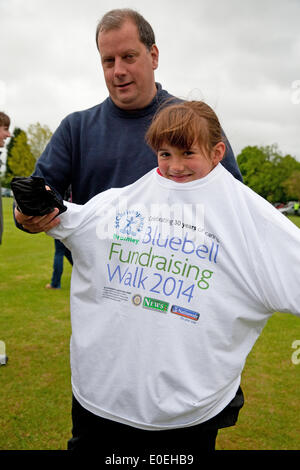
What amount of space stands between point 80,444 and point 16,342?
3488 mm

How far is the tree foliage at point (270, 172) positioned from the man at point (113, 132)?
5254 cm

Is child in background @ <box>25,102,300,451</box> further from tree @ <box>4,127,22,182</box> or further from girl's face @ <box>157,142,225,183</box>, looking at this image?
tree @ <box>4,127,22,182</box>

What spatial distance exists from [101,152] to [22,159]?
5467 cm

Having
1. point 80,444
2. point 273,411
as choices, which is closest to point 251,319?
point 80,444

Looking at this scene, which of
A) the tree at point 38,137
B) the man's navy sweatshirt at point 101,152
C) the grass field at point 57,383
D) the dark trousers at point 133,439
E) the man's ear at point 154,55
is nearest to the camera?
the dark trousers at point 133,439

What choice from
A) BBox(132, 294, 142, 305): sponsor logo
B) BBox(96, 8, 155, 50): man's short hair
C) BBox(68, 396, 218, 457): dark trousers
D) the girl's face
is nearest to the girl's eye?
the girl's face

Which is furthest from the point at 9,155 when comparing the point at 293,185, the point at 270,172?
the point at 293,185

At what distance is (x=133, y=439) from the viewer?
1882 millimetres

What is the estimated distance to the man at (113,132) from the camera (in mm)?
2094

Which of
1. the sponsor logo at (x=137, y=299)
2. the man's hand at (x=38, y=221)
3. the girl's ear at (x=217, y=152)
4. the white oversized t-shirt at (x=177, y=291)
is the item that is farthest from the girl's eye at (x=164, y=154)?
the sponsor logo at (x=137, y=299)

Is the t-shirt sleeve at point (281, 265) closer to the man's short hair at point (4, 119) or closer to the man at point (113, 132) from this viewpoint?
the man at point (113, 132)

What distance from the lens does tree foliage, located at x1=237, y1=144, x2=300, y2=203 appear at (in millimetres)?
54197

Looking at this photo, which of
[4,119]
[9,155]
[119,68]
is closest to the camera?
[119,68]

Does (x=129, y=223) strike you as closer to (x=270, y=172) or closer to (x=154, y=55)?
(x=154, y=55)
